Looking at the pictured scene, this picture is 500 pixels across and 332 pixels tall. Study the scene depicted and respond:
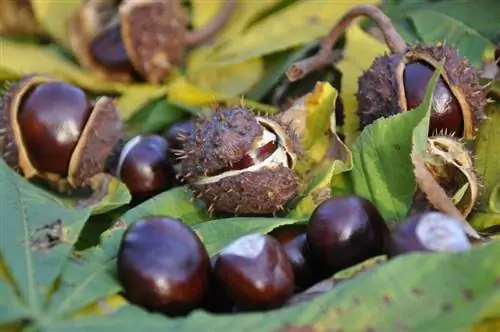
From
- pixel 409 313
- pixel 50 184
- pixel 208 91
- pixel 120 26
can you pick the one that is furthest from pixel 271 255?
pixel 120 26

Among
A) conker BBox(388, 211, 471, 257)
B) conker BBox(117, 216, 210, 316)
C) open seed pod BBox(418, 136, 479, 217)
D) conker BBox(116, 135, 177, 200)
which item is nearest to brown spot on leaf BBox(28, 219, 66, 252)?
conker BBox(117, 216, 210, 316)

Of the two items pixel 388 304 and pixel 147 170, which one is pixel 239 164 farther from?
pixel 388 304

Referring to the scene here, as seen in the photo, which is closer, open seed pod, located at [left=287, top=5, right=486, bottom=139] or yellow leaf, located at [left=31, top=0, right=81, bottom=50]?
open seed pod, located at [left=287, top=5, right=486, bottom=139]

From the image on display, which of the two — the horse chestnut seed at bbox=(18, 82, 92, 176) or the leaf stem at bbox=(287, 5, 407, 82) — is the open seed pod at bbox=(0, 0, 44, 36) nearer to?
the horse chestnut seed at bbox=(18, 82, 92, 176)

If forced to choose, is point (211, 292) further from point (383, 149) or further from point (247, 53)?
point (247, 53)

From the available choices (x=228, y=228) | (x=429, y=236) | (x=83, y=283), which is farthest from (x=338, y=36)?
(x=83, y=283)

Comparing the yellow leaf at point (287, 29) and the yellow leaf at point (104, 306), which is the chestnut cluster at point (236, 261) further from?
the yellow leaf at point (287, 29)
